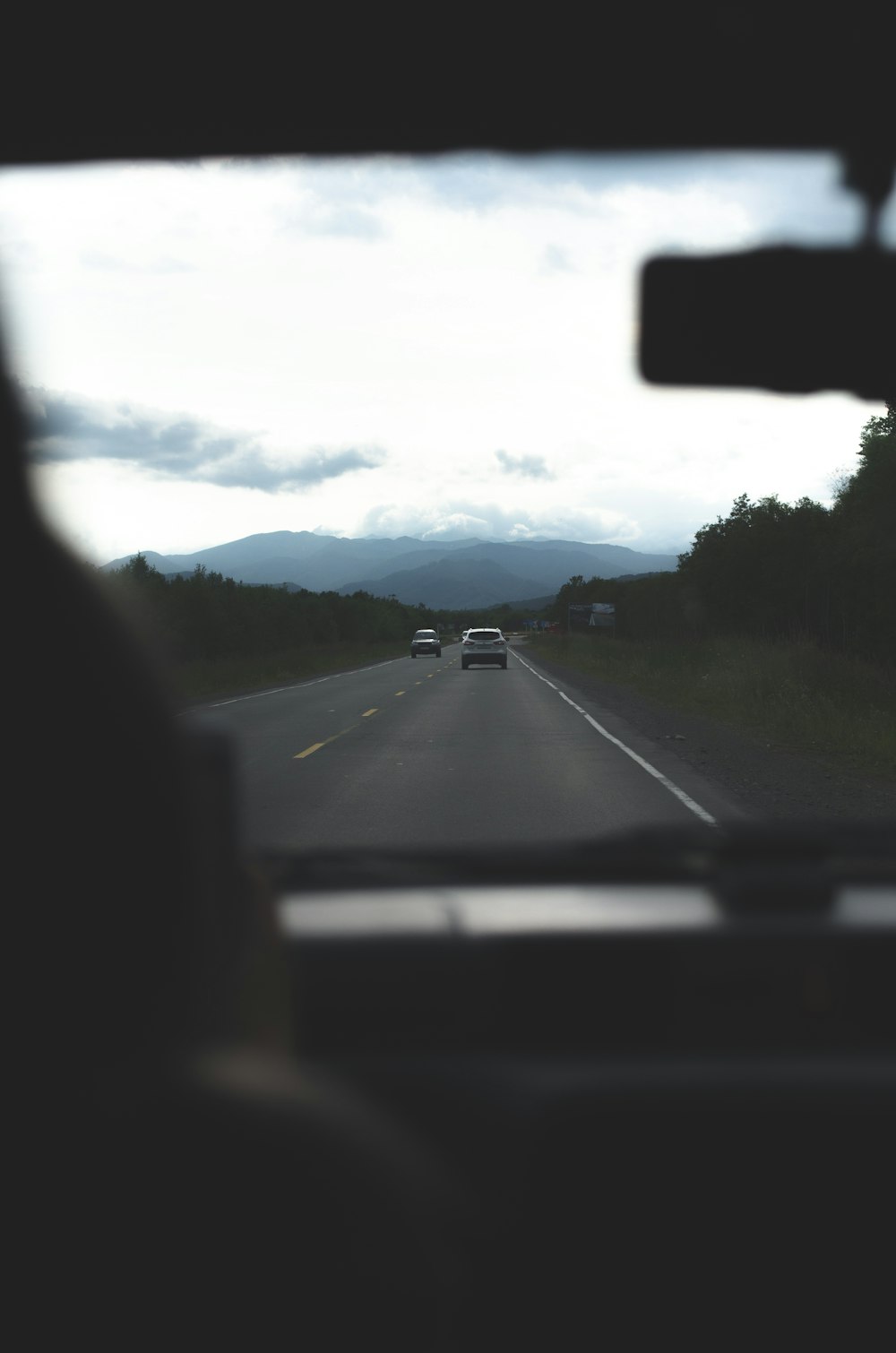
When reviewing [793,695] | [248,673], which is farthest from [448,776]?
[248,673]

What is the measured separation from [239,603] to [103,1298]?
63.4 m

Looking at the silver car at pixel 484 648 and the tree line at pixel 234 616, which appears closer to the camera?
the silver car at pixel 484 648

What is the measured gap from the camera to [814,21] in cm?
309

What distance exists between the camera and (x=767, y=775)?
42.8 ft

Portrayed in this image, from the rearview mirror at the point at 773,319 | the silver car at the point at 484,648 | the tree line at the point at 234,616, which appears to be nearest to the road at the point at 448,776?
the rearview mirror at the point at 773,319

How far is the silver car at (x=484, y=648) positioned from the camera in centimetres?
4500

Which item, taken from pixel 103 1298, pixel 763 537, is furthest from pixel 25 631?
pixel 763 537

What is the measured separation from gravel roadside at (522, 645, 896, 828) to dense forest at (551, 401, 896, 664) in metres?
12.2

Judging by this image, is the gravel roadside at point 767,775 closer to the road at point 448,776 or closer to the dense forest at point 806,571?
the road at point 448,776

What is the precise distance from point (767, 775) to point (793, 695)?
311 inches

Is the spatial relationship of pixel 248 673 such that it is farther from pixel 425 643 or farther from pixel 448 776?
pixel 448 776

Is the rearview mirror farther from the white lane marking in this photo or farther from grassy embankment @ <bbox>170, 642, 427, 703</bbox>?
grassy embankment @ <bbox>170, 642, 427, 703</bbox>

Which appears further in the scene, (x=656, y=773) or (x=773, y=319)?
(x=656, y=773)

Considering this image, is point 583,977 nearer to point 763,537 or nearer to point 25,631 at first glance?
point 25,631
